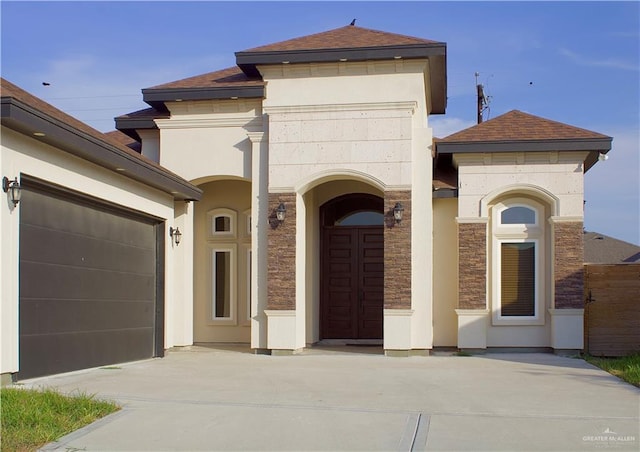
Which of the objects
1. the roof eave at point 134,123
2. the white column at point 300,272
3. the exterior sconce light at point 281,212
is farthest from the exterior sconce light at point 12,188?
the roof eave at point 134,123

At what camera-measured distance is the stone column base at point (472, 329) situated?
17.5 m

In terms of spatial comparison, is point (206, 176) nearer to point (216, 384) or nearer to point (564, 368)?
point (216, 384)

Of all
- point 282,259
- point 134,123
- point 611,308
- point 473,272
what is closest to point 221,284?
point 282,259

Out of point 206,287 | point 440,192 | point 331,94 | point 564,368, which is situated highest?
point 331,94

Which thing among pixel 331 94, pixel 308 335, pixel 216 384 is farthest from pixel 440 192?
pixel 216 384

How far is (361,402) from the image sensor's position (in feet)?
34.1

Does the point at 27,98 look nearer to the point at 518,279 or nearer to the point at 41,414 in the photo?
the point at 41,414

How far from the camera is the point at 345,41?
1781 cm

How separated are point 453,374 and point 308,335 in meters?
6.07

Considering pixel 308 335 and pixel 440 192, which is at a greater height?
pixel 440 192

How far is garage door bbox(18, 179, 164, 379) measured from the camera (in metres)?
11.7

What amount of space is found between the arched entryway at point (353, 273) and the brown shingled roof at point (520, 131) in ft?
10.2

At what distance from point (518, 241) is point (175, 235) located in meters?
7.33

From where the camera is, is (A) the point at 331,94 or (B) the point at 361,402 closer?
(B) the point at 361,402
